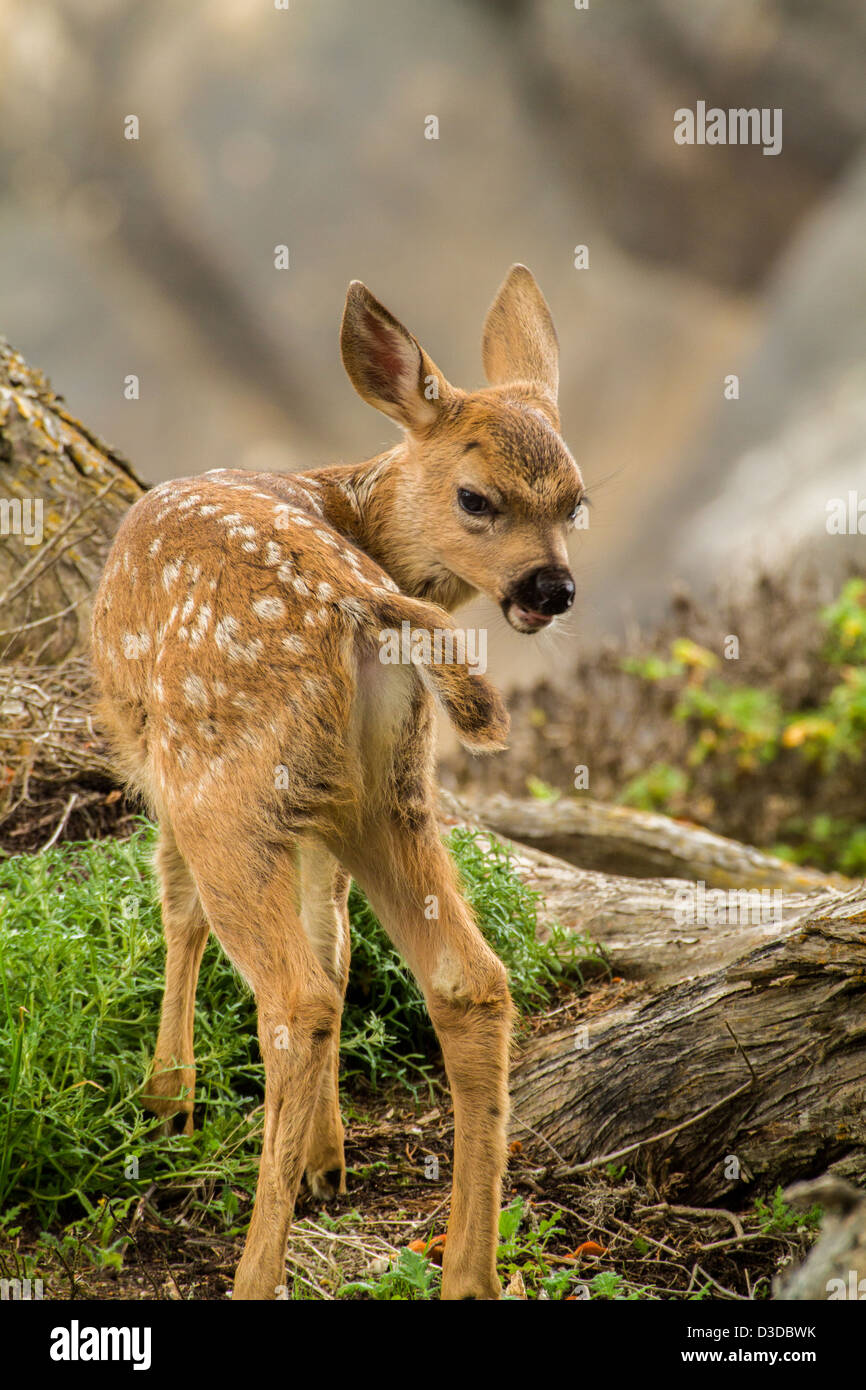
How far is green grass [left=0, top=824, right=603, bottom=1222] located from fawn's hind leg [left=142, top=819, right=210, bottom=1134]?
0.20 ft

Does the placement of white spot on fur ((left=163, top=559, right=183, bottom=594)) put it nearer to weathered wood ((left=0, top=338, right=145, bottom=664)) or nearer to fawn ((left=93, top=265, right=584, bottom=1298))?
fawn ((left=93, top=265, right=584, bottom=1298))

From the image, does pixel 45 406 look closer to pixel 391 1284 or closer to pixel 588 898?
pixel 588 898

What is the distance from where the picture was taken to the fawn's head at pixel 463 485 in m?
3.10

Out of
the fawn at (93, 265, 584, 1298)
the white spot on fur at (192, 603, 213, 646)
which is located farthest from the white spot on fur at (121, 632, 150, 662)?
the white spot on fur at (192, 603, 213, 646)

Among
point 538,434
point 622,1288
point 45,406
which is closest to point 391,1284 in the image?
point 622,1288

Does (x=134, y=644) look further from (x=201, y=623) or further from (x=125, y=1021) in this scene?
(x=125, y=1021)

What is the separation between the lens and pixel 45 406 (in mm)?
6141

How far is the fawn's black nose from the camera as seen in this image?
3.02 meters

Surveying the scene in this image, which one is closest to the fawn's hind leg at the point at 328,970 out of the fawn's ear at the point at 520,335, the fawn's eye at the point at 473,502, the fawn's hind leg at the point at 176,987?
the fawn's hind leg at the point at 176,987

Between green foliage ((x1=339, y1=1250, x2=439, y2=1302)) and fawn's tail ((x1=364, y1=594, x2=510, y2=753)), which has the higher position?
fawn's tail ((x1=364, y1=594, x2=510, y2=753))

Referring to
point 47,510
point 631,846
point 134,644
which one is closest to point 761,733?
point 631,846

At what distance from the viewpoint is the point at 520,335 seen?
152 inches

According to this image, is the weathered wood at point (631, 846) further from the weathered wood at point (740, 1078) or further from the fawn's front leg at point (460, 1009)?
the fawn's front leg at point (460, 1009)

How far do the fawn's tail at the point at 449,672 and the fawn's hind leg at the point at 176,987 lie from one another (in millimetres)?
1056
